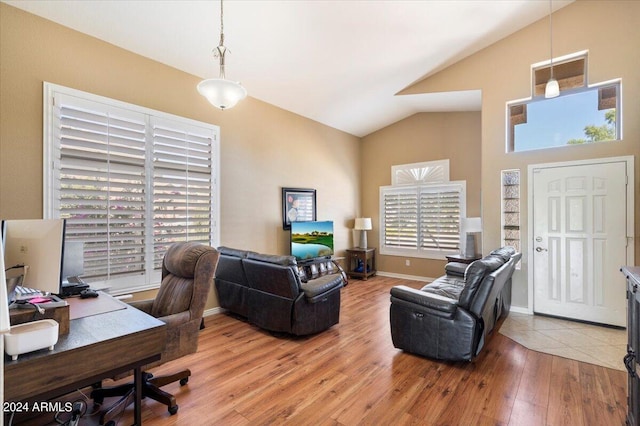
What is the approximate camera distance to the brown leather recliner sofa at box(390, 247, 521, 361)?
2.65 metres

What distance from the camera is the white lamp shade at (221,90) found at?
7.55 feet

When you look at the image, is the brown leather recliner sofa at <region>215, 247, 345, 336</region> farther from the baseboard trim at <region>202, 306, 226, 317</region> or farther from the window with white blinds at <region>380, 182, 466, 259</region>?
the window with white blinds at <region>380, 182, 466, 259</region>

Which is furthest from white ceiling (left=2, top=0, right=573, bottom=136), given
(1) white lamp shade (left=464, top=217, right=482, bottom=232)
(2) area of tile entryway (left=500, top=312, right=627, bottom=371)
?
(2) area of tile entryway (left=500, top=312, right=627, bottom=371)

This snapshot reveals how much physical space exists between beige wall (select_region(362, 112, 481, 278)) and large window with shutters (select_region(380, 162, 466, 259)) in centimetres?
14

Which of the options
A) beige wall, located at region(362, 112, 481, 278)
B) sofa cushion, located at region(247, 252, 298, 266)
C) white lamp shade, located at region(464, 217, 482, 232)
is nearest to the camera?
sofa cushion, located at region(247, 252, 298, 266)

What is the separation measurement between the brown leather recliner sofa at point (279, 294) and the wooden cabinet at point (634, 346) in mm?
2459

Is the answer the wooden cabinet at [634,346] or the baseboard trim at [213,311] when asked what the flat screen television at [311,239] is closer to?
the baseboard trim at [213,311]

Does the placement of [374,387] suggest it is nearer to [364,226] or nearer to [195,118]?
[195,118]

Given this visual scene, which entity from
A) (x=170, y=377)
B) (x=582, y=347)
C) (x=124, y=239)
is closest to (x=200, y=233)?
(x=124, y=239)

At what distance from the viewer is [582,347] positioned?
315cm

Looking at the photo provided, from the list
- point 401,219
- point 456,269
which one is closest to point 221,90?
point 456,269

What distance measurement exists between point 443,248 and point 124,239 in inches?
215

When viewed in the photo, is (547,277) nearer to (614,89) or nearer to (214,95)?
(614,89)

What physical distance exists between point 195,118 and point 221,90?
1962mm
